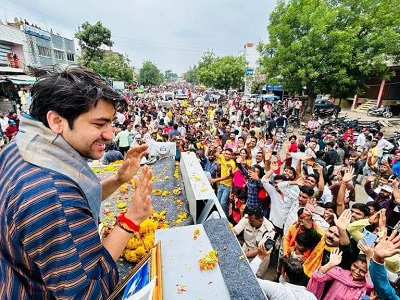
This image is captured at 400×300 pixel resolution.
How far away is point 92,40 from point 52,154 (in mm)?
36920

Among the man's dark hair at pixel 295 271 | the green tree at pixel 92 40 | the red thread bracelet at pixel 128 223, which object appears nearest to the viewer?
the red thread bracelet at pixel 128 223

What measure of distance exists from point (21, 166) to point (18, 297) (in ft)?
1.77

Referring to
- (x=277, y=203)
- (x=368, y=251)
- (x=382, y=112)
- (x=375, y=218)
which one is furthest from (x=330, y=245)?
(x=382, y=112)

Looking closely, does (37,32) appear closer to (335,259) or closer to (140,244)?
(140,244)

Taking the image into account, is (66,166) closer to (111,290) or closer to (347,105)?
(111,290)

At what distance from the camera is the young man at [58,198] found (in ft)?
2.85

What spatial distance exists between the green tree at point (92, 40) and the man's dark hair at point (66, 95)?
114 feet

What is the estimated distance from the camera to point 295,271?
10.3 ft

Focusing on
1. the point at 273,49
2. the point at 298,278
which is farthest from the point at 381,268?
the point at 273,49

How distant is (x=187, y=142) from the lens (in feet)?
28.0

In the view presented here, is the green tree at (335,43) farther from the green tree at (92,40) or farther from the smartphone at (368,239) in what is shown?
the green tree at (92,40)

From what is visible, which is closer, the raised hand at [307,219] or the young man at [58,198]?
the young man at [58,198]

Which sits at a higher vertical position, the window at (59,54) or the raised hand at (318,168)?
the window at (59,54)

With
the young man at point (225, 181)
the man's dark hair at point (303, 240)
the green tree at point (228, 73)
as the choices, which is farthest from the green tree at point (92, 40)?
the man's dark hair at point (303, 240)
